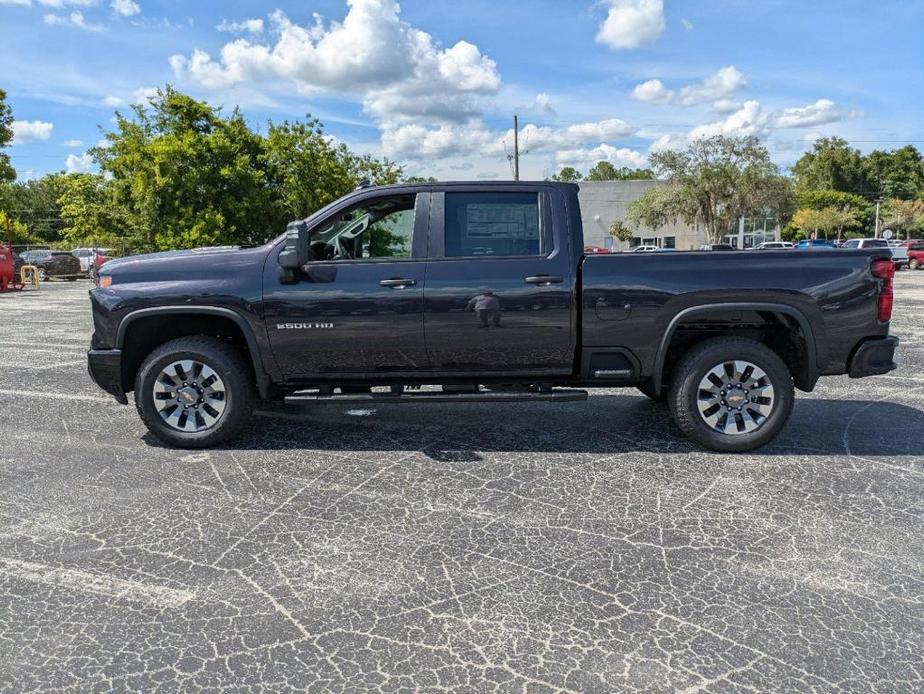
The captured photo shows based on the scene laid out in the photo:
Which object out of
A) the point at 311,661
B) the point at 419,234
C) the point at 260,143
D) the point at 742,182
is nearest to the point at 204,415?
the point at 419,234

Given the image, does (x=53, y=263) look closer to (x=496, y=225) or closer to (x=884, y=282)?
(x=496, y=225)

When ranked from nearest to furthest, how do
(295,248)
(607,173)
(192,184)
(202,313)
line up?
(295,248) < (202,313) < (192,184) < (607,173)

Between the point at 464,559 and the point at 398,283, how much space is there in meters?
2.15

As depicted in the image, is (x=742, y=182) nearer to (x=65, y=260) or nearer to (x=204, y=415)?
(x=65, y=260)

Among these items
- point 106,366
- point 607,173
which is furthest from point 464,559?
point 607,173

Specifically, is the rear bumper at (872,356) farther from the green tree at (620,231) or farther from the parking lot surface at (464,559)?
the green tree at (620,231)

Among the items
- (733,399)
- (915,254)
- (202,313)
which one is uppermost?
(915,254)

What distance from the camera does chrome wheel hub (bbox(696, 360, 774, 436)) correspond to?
15.9 ft

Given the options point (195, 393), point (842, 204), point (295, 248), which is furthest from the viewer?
point (842, 204)

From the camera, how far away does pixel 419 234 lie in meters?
4.95

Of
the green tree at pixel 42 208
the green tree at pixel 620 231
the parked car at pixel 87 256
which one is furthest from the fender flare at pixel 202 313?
the green tree at pixel 42 208

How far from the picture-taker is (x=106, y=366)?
194 inches

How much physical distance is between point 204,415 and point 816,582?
4087 millimetres

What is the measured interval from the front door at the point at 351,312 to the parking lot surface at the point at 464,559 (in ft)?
2.27
